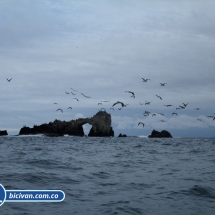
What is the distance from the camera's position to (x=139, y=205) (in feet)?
45.9

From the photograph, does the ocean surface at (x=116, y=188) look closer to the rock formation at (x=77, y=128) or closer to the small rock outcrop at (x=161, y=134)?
the rock formation at (x=77, y=128)

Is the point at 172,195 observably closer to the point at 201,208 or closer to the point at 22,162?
the point at 201,208

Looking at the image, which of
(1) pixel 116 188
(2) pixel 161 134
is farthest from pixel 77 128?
(1) pixel 116 188

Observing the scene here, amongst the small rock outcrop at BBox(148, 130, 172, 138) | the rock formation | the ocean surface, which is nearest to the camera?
the ocean surface

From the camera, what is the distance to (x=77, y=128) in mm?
152000

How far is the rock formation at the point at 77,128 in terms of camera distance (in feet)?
490

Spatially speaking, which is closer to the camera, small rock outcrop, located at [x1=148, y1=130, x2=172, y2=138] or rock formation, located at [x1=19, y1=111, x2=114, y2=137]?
rock formation, located at [x1=19, y1=111, x2=114, y2=137]

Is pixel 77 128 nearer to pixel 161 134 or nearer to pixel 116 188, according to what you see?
pixel 161 134

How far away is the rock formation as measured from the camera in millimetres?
149500

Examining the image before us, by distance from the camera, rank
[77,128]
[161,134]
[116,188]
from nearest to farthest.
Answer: [116,188] → [77,128] → [161,134]

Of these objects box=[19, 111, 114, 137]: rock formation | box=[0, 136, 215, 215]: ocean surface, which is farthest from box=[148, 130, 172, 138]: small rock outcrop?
box=[0, 136, 215, 215]: ocean surface

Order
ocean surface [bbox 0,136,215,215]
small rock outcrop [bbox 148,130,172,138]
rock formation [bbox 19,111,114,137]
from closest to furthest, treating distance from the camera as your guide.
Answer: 1. ocean surface [bbox 0,136,215,215]
2. rock formation [bbox 19,111,114,137]
3. small rock outcrop [bbox 148,130,172,138]

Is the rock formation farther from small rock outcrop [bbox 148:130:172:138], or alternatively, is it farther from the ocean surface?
the ocean surface

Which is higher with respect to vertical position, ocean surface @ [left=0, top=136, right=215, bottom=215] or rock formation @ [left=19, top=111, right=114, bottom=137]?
rock formation @ [left=19, top=111, right=114, bottom=137]
